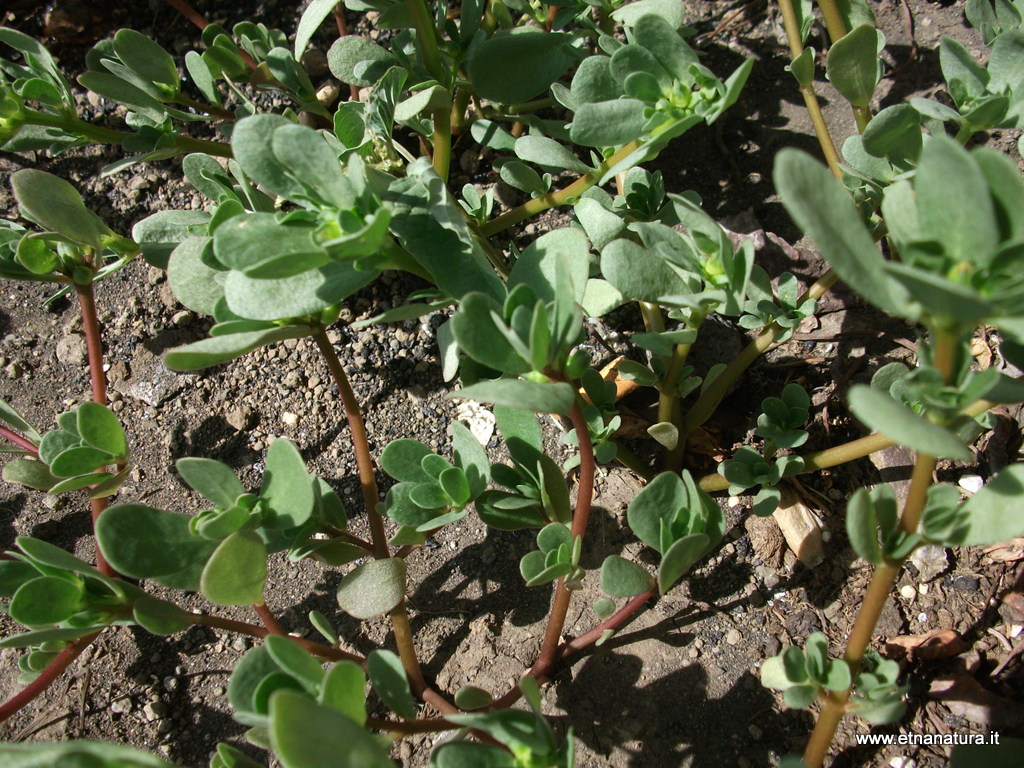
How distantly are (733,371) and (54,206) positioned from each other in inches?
57.7

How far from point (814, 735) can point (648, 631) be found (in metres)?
0.47

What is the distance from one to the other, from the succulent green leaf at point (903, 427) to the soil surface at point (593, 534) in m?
1.02

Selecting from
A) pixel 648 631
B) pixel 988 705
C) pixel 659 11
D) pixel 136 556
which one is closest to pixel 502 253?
pixel 659 11

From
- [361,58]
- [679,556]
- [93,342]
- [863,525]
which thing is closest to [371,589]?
[679,556]

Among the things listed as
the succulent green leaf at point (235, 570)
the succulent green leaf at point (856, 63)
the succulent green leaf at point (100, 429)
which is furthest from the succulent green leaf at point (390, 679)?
the succulent green leaf at point (856, 63)

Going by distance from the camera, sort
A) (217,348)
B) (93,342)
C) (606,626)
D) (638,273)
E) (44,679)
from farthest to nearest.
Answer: (93,342) < (606,626) < (44,679) < (638,273) < (217,348)

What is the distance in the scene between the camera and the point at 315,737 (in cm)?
94

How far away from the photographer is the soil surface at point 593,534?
5.40ft

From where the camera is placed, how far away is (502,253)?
2072 millimetres

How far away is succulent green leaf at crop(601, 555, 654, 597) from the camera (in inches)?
51.8

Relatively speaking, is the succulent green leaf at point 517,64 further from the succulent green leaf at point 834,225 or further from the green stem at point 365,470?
the succulent green leaf at point 834,225

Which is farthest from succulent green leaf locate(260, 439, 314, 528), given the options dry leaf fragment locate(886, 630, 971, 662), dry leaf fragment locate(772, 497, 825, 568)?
dry leaf fragment locate(886, 630, 971, 662)

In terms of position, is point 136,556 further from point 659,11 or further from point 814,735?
point 659,11

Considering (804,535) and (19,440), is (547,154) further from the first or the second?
(19,440)
